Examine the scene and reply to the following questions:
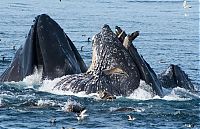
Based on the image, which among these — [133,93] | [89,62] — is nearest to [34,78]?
[133,93]

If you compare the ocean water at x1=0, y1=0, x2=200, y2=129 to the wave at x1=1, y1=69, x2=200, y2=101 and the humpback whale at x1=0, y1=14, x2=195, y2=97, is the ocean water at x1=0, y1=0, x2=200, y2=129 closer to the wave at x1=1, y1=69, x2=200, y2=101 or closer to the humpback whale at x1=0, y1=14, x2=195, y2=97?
the wave at x1=1, y1=69, x2=200, y2=101

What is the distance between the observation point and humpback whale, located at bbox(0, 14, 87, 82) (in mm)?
16922

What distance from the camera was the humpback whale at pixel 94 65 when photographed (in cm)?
1552

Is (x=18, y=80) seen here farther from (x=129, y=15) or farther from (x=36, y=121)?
(x=129, y=15)

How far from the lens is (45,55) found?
17.0 m

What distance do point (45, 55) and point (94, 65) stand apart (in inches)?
53.8

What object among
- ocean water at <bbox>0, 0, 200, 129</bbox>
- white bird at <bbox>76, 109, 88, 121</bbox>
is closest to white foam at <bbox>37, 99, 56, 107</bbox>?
ocean water at <bbox>0, 0, 200, 129</bbox>

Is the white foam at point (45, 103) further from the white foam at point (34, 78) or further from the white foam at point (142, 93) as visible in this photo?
the white foam at point (142, 93)

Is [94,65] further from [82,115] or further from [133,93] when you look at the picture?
[82,115]

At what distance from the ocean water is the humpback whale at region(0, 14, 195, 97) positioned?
0.72 ft

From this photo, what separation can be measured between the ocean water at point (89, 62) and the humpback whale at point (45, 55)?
226 millimetres

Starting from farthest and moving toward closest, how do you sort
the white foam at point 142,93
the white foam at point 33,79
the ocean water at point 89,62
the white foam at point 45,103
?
the white foam at point 33,79 < the white foam at point 142,93 < the white foam at point 45,103 < the ocean water at point 89,62

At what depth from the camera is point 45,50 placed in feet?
56.0

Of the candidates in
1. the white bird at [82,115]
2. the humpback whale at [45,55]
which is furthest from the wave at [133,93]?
the white bird at [82,115]
